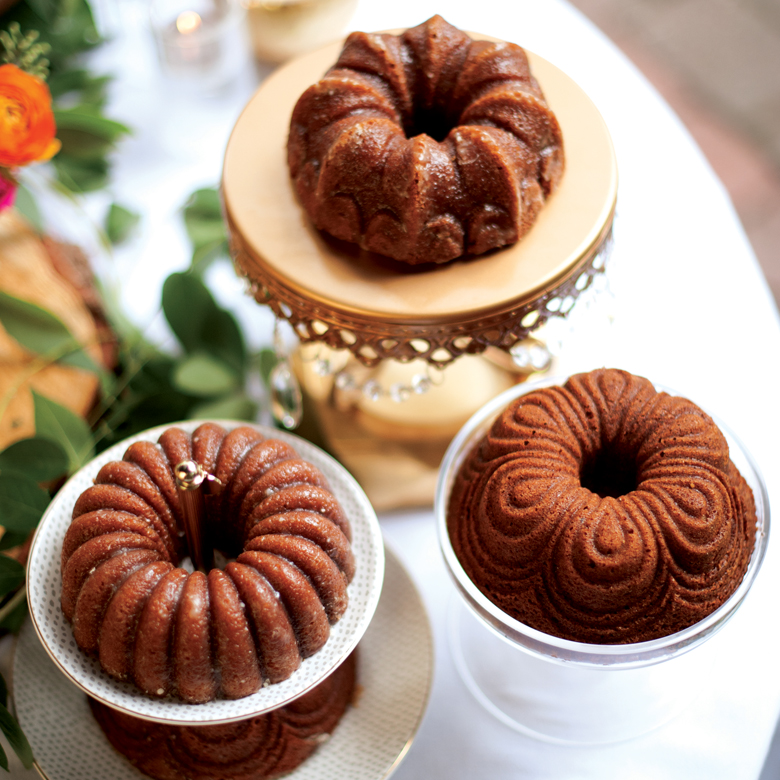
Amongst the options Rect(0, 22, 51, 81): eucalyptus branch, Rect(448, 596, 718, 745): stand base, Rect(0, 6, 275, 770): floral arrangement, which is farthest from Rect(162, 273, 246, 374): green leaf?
Rect(448, 596, 718, 745): stand base

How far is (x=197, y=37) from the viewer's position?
3.46ft

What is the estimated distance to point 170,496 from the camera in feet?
1.92

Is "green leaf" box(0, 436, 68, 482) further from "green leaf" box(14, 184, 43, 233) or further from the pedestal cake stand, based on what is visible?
"green leaf" box(14, 184, 43, 233)

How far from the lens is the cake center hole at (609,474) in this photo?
0.65m

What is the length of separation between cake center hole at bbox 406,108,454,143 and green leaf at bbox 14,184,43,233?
424 mm

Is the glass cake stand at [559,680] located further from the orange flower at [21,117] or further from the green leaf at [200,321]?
the orange flower at [21,117]

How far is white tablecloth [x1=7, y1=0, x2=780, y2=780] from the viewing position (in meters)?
0.69

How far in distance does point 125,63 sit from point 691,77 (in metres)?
1.32

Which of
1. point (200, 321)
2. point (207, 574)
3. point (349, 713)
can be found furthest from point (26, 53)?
point (349, 713)

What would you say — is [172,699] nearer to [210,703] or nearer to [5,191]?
[210,703]

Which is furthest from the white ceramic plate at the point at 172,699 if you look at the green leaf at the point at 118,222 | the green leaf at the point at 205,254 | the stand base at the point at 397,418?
the green leaf at the point at 118,222

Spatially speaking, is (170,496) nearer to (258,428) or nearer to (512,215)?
(258,428)

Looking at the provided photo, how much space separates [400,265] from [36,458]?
1.14 feet

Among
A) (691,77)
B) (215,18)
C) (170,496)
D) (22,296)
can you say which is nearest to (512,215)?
(170,496)
